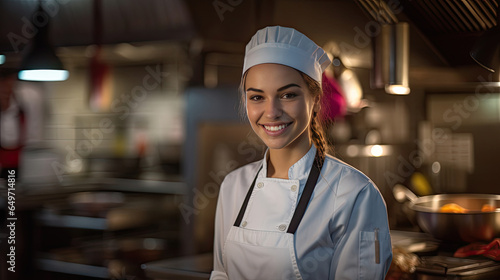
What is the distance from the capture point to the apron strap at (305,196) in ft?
5.04

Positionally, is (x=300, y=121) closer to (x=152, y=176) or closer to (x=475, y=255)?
(x=475, y=255)

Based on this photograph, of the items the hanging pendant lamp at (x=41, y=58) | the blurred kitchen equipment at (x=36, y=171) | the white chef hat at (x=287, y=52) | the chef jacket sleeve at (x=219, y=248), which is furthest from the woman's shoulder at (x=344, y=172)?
the blurred kitchen equipment at (x=36, y=171)

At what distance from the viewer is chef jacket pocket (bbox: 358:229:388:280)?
1458 millimetres

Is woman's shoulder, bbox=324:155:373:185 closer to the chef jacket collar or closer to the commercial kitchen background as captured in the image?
the chef jacket collar

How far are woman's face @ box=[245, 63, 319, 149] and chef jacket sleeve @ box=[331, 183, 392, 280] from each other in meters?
0.26

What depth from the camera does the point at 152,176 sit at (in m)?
4.53

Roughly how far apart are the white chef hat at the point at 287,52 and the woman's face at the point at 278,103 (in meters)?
0.02

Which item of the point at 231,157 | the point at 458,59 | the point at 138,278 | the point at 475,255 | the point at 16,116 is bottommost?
the point at 138,278

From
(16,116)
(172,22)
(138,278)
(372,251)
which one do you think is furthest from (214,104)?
(372,251)

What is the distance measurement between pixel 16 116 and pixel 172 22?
131 cm

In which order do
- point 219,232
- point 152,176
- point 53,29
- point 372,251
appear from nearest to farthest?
1. point 372,251
2. point 219,232
3. point 53,29
4. point 152,176

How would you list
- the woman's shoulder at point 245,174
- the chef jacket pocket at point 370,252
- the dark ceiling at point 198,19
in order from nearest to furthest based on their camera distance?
the chef jacket pocket at point 370,252 < the woman's shoulder at point 245,174 < the dark ceiling at point 198,19

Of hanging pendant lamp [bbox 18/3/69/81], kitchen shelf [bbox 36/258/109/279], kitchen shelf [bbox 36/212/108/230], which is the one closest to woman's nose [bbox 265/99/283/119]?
hanging pendant lamp [bbox 18/3/69/81]

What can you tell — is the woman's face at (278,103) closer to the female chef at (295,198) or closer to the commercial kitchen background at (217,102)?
the female chef at (295,198)
